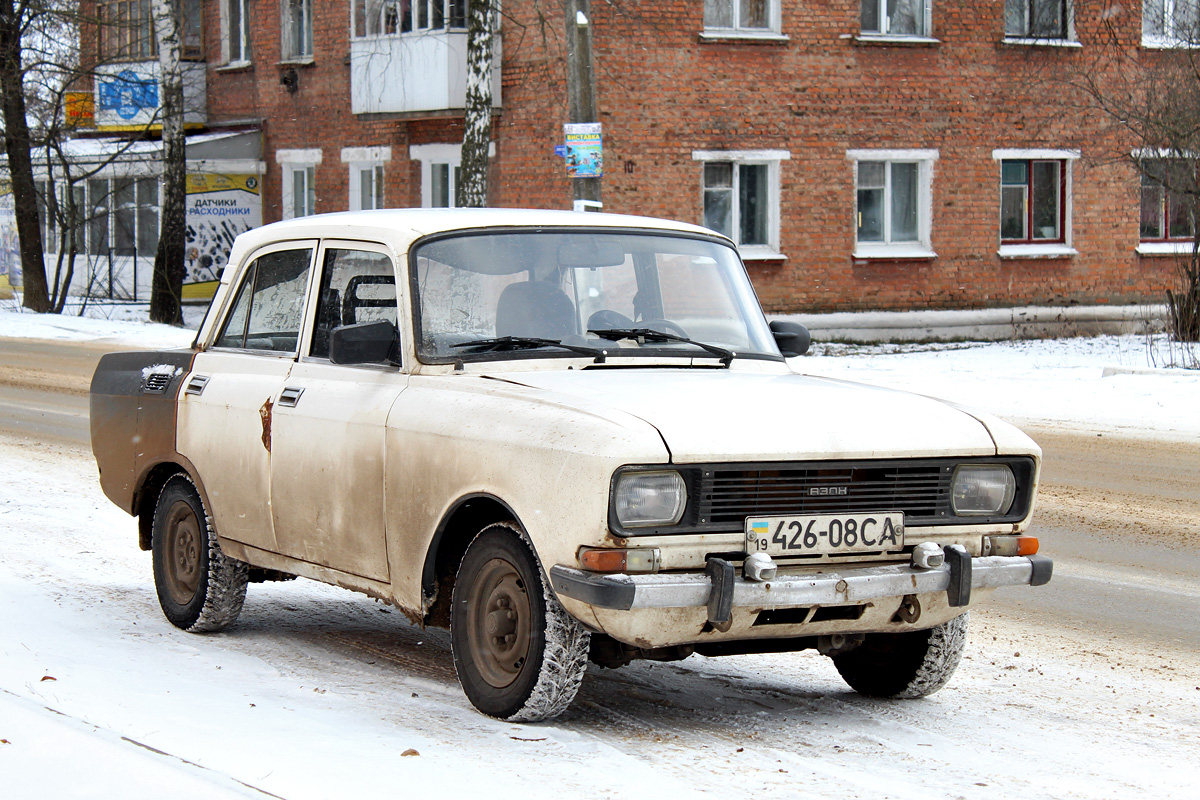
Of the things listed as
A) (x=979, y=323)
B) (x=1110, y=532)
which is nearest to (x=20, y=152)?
(x=979, y=323)

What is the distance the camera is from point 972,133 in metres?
27.0

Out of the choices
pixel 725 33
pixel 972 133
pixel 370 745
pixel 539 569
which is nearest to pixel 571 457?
pixel 539 569

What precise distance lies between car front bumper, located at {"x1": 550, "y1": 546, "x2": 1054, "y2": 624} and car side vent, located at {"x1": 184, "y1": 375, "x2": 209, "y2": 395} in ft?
8.42

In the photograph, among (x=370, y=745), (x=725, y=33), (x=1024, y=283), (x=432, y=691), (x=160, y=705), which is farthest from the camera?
(x=1024, y=283)

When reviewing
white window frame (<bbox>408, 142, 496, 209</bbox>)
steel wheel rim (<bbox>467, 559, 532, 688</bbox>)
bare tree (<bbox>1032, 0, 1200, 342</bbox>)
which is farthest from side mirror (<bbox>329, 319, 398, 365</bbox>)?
white window frame (<bbox>408, 142, 496, 209</bbox>)

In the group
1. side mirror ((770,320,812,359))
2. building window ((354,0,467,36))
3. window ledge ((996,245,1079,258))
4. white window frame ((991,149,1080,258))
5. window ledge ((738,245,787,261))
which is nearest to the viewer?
side mirror ((770,320,812,359))

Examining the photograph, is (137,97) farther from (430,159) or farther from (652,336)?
(652,336)

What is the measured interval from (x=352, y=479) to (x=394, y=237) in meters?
0.93

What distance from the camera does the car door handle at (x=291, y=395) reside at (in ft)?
19.9

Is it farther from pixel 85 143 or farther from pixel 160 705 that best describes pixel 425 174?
pixel 160 705

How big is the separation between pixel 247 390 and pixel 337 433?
31.1 inches

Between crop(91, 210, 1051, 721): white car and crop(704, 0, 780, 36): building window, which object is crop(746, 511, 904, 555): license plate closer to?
crop(91, 210, 1051, 721): white car

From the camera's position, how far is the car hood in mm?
4723

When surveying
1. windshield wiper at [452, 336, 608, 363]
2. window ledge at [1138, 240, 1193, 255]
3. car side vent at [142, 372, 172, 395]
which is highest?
window ledge at [1138, 240, 1193, 255]
